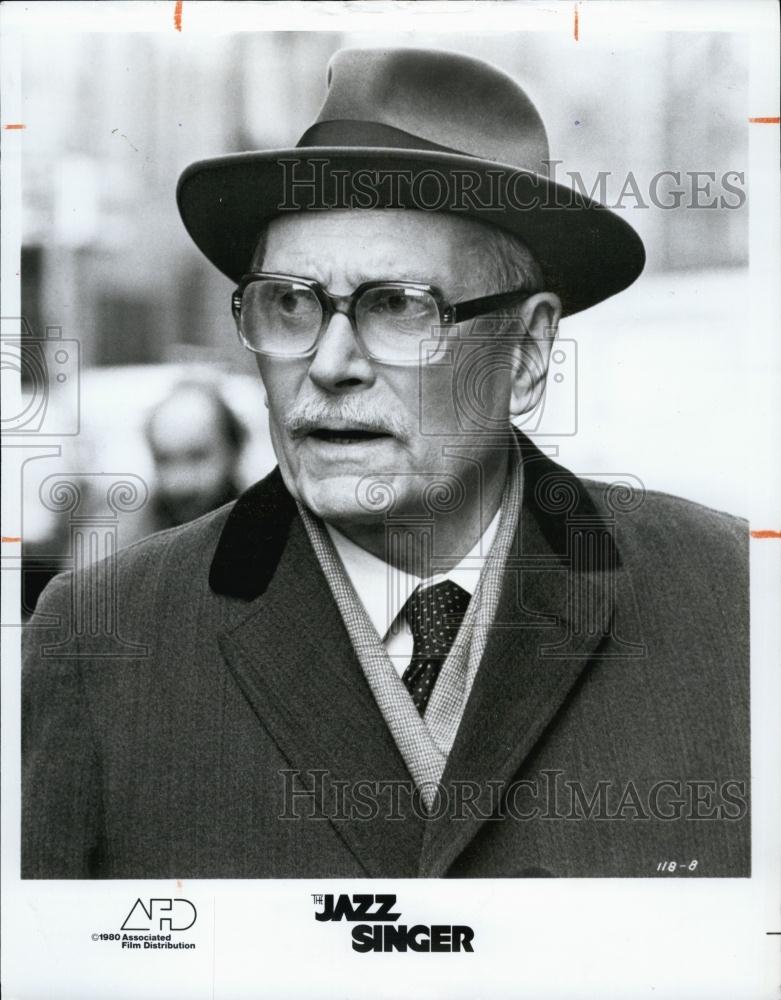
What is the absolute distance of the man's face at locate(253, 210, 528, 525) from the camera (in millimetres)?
2391

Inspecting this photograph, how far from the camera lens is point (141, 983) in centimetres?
247

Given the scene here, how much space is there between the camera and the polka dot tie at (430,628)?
2438 mm

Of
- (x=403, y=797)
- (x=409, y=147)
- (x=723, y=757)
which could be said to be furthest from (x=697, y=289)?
(x=403, y=797)

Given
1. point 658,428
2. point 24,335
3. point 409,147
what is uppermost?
point 409,147

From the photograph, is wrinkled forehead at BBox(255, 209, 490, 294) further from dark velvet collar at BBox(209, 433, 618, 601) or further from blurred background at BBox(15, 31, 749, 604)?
dark velvet collar at BBox(209, 433, 618, 601)

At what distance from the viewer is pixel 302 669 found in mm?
2438

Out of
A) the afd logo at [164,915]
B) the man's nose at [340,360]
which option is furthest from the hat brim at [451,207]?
the afd logo at [164,915]

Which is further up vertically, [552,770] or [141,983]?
[552,770]

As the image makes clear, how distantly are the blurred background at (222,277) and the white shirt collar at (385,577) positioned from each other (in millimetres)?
254

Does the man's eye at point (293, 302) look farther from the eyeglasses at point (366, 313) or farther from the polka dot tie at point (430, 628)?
the polka dot tie at point (430, 628)

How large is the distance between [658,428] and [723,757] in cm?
72

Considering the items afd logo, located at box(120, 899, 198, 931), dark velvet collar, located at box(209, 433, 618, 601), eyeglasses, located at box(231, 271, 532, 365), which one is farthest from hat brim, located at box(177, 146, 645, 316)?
afd logo, located at box(120, 899, 198, 931)

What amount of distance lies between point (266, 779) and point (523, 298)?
45.3 inches

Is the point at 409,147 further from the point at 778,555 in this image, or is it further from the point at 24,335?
the point at 778,555
